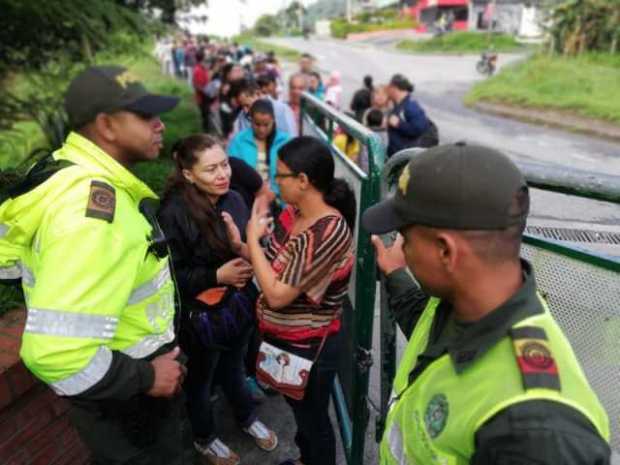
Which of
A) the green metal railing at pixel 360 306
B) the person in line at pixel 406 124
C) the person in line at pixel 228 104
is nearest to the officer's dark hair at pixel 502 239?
the green metal railing at pixel 360 306

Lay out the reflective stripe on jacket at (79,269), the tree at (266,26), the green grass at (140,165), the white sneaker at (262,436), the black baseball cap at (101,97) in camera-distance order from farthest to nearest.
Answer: the tree at (266,26) < the green grass at (140,165) < the white sneaker at (262,436) < the black baseball cap at (101,97) < the reflective stripe on jacket at (79,269)

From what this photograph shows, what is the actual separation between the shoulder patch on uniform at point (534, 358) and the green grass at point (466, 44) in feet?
121

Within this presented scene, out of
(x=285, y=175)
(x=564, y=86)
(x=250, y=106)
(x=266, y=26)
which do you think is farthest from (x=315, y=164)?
(x=266, y=26)

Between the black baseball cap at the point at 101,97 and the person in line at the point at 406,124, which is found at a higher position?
the black baseball cap at the point at 101,97

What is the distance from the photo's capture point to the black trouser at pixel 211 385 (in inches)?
101

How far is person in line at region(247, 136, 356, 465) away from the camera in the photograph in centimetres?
192

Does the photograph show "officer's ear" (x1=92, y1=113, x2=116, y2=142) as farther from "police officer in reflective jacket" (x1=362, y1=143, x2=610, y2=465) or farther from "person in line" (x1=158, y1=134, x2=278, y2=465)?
"police officer in reflective jacket" (x1=362, y1=143, x2=610, y2=465)

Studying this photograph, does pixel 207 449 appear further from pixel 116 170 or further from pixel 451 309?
pixel 451 309

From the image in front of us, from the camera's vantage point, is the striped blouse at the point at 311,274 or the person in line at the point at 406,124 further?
the person in line at the point at 406,124

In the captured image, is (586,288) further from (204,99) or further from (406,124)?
(204,99)

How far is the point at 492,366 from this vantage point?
1.04m

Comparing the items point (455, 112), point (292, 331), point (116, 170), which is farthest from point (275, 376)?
point (455, 112)

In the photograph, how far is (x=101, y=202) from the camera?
58.2 inches

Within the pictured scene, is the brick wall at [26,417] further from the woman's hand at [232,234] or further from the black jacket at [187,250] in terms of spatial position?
the woman's hand at [232,234]
